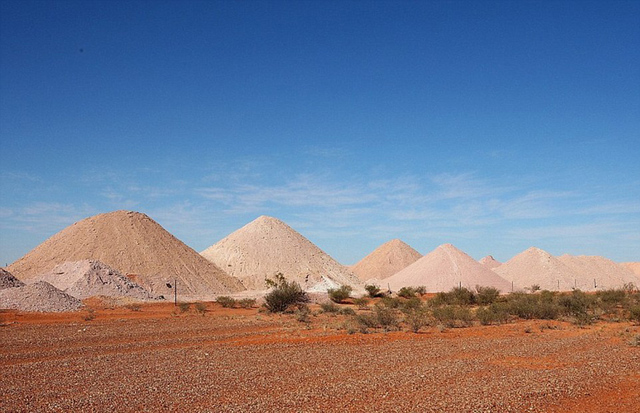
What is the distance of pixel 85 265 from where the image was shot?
173ft

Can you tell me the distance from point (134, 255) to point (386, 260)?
76165 millimetres

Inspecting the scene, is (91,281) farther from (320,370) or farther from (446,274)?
(320,370)

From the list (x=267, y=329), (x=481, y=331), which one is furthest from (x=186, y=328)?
(x=481, y=331)

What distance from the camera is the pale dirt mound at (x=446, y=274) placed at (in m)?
61.1

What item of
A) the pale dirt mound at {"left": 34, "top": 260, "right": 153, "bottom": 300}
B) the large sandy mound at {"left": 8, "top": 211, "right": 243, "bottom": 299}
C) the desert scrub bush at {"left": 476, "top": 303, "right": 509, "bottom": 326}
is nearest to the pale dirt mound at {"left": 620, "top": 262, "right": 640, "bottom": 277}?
the large sandy mound at {"left": 8, "top": 211, "right": 243, "bottom": 299}

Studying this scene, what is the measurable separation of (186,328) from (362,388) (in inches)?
642

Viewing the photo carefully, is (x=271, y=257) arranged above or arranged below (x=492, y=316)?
above

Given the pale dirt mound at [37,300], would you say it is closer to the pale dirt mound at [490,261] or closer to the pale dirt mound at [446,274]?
the pale dirt mound at [446,274]

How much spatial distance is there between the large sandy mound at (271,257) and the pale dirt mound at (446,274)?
13.4m

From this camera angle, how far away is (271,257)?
84688mm

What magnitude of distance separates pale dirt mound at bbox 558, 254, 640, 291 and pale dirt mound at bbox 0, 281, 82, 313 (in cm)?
7611

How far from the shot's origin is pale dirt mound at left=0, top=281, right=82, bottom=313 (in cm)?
3703

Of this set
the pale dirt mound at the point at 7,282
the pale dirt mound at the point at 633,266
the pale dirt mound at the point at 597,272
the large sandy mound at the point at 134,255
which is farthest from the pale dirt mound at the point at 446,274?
the pale dirt mound at the point at 633,266

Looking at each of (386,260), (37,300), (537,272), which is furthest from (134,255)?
(386,260)
